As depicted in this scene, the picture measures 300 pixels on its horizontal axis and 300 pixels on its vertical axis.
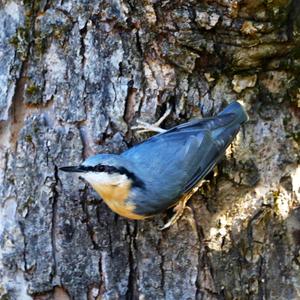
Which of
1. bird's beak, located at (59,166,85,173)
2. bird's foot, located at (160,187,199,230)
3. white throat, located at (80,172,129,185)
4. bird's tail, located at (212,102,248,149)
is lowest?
bird's foot, located at (160,187,199,230)

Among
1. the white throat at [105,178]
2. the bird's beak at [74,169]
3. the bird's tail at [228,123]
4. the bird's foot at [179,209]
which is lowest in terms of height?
the bird's foot at [179,209]

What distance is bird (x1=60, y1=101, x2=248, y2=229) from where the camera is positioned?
2.88m

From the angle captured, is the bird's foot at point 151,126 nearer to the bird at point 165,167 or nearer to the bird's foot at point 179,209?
the bird at point 165,167

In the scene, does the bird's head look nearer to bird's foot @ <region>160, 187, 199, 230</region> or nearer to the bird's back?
the bird's back

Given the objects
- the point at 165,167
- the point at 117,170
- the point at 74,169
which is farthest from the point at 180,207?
the point at 74,169

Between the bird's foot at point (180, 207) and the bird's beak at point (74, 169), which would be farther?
the bird's foot at point (180, 207)

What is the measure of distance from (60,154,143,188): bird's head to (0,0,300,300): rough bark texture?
76 millimetres

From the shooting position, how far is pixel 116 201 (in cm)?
287

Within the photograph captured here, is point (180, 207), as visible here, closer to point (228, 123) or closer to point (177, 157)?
point (177, 157)

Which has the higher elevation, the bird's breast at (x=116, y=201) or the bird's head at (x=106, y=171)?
the bird's head at (x=106, y=171)

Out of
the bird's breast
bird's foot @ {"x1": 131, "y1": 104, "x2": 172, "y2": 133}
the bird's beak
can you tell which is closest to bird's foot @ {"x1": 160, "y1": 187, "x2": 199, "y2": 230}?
the bird's breast

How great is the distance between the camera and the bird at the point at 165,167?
A: 9.46ft

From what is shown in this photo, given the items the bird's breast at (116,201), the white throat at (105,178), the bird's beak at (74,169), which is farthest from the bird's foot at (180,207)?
the bird's beak at (74,169)

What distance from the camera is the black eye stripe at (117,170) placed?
2804 millimetres
